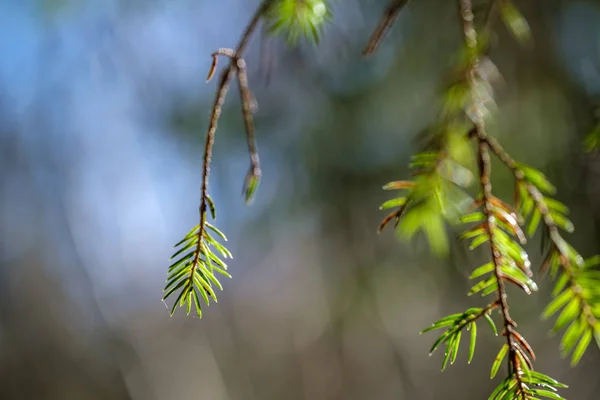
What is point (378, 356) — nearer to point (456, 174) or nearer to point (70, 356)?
point (70, 356)

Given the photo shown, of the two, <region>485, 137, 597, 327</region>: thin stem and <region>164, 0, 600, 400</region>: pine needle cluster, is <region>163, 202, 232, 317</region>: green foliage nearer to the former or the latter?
<region>164, 0, 600, 400</region>: pine needle cluster

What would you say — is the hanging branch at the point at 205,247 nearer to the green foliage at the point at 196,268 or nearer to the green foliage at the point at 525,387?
the green foliage at the point at 196,268

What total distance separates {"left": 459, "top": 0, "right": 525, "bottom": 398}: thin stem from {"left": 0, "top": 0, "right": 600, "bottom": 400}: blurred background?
1.52 ft

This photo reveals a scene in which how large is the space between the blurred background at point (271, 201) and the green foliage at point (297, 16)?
0.45 m

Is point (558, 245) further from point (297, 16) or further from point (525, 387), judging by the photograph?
point (297, 16)

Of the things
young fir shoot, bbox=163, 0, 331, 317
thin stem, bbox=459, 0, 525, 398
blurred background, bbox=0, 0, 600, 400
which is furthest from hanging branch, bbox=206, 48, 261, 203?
blurred background, bbox=0, 0, 600, 400

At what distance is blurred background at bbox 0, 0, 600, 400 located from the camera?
0.91 meters

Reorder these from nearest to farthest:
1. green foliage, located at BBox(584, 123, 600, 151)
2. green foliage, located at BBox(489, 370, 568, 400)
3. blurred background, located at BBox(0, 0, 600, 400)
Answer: green foliage, located at BBox(489, 370, 568, 400) → green foliage, located at BBox(584, 123, 600, 151) → blurred background, located at BBox(0, 0, 600, 400)

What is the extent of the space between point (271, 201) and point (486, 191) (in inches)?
35.0

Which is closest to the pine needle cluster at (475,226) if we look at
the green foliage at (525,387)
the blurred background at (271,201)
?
the green foliage at (525,387)

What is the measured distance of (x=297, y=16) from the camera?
0.91 feet

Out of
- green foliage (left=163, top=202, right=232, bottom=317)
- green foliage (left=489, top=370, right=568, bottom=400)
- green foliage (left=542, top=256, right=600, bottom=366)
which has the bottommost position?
green foliage (left=489, top=370, right=568, bottom=400)

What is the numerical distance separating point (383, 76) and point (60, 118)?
946 mm

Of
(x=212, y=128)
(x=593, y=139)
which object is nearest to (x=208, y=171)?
(x=212, y=128)
